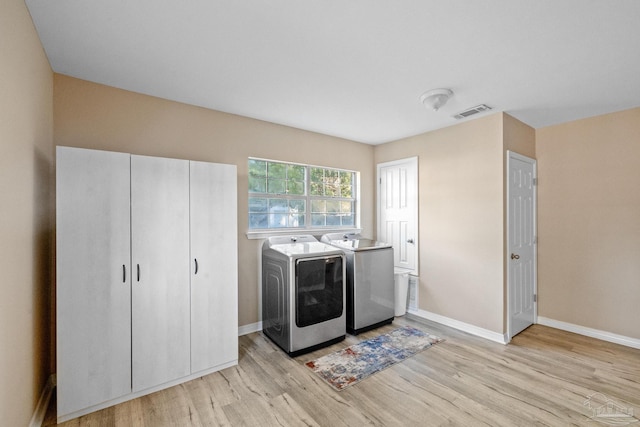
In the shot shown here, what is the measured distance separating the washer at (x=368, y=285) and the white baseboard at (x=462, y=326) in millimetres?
498

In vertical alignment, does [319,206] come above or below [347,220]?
above

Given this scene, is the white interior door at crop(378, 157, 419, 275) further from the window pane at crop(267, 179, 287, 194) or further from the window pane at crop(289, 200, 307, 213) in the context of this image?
the window pane at crop(267, 179, 287, 194)

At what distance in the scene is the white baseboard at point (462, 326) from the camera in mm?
3099

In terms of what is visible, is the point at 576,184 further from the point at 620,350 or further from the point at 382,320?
the point at 382,320

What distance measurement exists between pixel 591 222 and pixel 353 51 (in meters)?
3.40

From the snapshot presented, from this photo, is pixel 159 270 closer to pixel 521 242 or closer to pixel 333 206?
pixel 333 206

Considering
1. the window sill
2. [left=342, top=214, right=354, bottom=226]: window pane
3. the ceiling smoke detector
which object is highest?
the ceiling smoke detector

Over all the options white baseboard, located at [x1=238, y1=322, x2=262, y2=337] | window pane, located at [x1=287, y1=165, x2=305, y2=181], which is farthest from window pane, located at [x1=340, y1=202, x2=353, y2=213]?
white baseboard, located at [x1=238, y1=322, x2=262, y2=337]

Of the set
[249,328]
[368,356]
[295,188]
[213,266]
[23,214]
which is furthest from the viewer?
[295,188]

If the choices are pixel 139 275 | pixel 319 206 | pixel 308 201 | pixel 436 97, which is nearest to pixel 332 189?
pixel 319 206

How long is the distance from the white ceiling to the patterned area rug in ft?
8.27

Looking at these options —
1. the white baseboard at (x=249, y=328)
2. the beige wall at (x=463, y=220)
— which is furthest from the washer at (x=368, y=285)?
the white baseboard at (x=249, y=328)

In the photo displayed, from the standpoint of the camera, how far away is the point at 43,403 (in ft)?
6.54

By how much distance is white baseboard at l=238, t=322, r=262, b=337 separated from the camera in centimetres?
322
